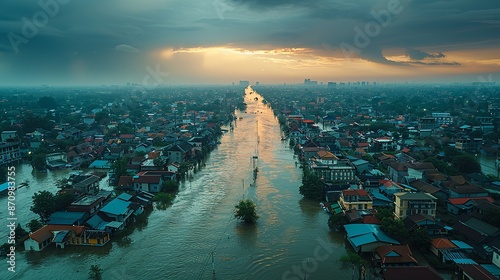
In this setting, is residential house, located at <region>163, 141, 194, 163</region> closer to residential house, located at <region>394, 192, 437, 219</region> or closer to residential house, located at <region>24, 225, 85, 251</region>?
residential house, located at <region>24, 225, 85, 251</region>

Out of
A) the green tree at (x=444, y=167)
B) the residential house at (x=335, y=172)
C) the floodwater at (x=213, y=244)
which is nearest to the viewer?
the floodwater at (x=213, y=244)

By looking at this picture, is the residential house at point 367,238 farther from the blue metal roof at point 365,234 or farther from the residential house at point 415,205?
the residential house at point 415,205

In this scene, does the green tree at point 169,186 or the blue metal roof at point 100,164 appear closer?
the green tree at point 169,186

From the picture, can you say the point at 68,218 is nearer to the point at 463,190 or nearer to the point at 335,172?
the point at 335,172

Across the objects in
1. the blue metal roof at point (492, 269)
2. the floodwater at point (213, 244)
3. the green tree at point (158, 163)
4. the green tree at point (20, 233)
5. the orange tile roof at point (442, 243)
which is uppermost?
the green tree at point (158, 163)

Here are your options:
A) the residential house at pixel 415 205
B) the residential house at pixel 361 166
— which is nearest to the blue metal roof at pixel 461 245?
the residential house at pixel 415 205

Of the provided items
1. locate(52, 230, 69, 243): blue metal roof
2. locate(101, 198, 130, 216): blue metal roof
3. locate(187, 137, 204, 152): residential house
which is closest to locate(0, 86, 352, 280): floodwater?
locate(52, 230, 69, 243): blue metal roof

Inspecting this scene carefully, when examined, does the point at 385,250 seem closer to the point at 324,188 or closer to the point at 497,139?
the point at 324,188

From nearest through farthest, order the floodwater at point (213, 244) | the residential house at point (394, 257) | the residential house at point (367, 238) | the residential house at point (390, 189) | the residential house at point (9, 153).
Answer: the residential house at point (394, 257) → the floodwater at point (213, 244) → the residential house at point (367, 238) → the residential house at point (390, 189) → the residential house at point (9, 153)
